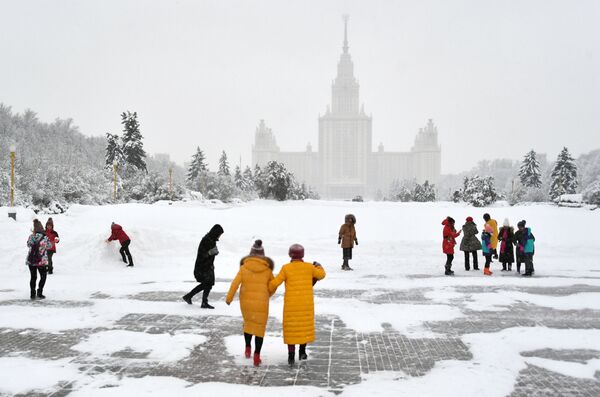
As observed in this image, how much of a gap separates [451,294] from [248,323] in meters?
6.49

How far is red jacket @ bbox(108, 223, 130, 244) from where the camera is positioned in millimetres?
15375

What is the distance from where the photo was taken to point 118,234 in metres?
15.4

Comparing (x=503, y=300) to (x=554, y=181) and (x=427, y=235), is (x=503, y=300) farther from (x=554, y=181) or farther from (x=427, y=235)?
(x=554, y=181)

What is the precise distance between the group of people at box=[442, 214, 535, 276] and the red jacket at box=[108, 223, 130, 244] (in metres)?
Result: 9.17

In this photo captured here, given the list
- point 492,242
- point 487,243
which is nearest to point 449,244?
point 487,243

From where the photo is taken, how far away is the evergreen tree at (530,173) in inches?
3307

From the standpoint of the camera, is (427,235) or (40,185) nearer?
(427,235)

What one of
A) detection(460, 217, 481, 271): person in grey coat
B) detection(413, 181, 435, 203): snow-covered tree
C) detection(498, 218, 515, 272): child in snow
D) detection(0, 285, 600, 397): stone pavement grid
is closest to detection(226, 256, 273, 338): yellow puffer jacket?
detection(0, 285, 600, 397): stone pavement grid

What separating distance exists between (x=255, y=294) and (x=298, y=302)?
0.56 m

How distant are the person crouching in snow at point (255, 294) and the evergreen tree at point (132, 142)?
69390mm

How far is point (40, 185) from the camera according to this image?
191ft

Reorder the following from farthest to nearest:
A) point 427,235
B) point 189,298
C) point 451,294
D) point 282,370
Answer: point 427,235, point 451,294, point 189,298, point 282,370

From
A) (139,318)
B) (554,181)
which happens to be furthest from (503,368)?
(554,181)

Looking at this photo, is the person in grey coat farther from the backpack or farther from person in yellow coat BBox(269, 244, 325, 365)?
the backpack
